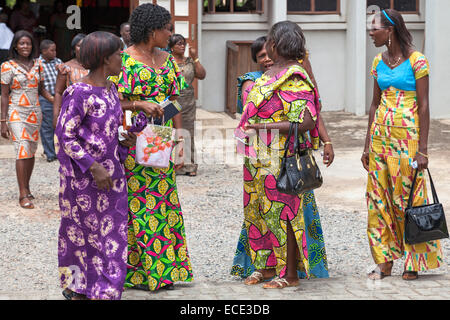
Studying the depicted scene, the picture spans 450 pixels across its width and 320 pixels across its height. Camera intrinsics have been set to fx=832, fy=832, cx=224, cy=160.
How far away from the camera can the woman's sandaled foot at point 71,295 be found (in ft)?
17.0

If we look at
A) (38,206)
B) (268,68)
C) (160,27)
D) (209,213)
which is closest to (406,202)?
(268,68)

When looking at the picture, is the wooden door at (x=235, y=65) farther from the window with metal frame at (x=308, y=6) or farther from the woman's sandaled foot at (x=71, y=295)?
the woman's sandaled foot at (x=71, y=295)

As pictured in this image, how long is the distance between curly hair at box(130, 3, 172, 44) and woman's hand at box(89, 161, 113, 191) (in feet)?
3.74

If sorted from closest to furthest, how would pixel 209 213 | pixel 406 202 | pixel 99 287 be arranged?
pixel 99 287, pixel 406 202, pixel 209 213

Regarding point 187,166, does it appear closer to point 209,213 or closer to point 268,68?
point 209,213

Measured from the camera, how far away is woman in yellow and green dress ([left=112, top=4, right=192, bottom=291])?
555 cm

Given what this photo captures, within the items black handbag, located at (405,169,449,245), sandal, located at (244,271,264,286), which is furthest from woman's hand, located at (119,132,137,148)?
A: black handbag, located at (405,169,449,245)

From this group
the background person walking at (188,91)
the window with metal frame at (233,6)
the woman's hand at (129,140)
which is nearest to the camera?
the woman's hand at (129,140)

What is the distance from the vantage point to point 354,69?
16.5 meters

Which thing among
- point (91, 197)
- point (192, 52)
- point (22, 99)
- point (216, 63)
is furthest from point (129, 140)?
point (216, 63)

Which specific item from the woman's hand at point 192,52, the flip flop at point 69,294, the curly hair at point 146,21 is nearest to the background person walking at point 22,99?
Result: the woman's hand at point 192,52

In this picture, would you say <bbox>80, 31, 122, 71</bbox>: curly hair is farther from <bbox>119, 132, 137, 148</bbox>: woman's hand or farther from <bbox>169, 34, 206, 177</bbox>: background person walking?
<bbox>169, 34, 206, 177</bbox>: background person walking

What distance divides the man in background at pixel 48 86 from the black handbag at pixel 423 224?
6.94 m
